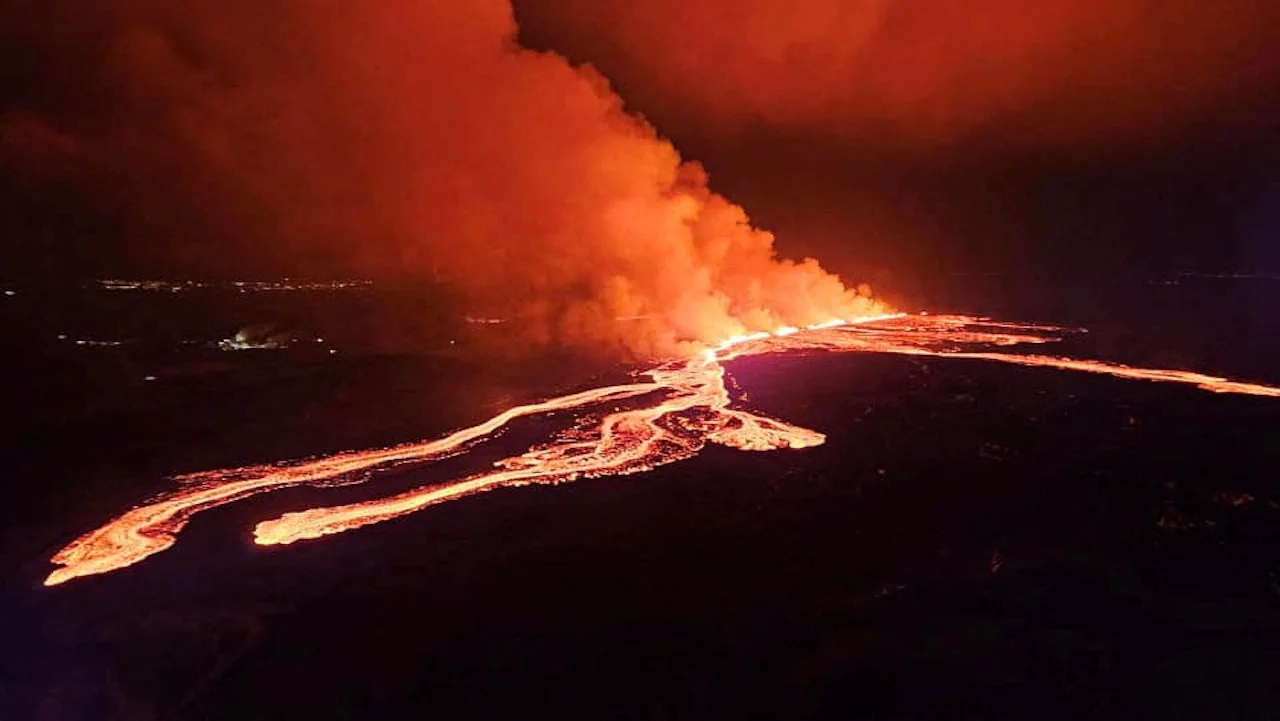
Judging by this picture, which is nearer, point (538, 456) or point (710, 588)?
point (710, 588)

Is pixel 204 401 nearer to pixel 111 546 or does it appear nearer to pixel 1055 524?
pixel 111 546

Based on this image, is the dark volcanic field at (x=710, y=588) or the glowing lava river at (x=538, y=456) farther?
the glowing lava river at (x=538, y=456)

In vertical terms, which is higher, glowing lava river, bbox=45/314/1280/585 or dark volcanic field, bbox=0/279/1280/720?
glowing lava river, bbox=45/314/1280/585

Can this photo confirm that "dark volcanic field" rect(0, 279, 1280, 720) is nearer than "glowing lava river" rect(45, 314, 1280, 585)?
Yes

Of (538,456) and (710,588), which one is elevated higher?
(538,456)

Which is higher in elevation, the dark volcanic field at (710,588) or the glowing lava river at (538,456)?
the glowing lava river at (538,456)
